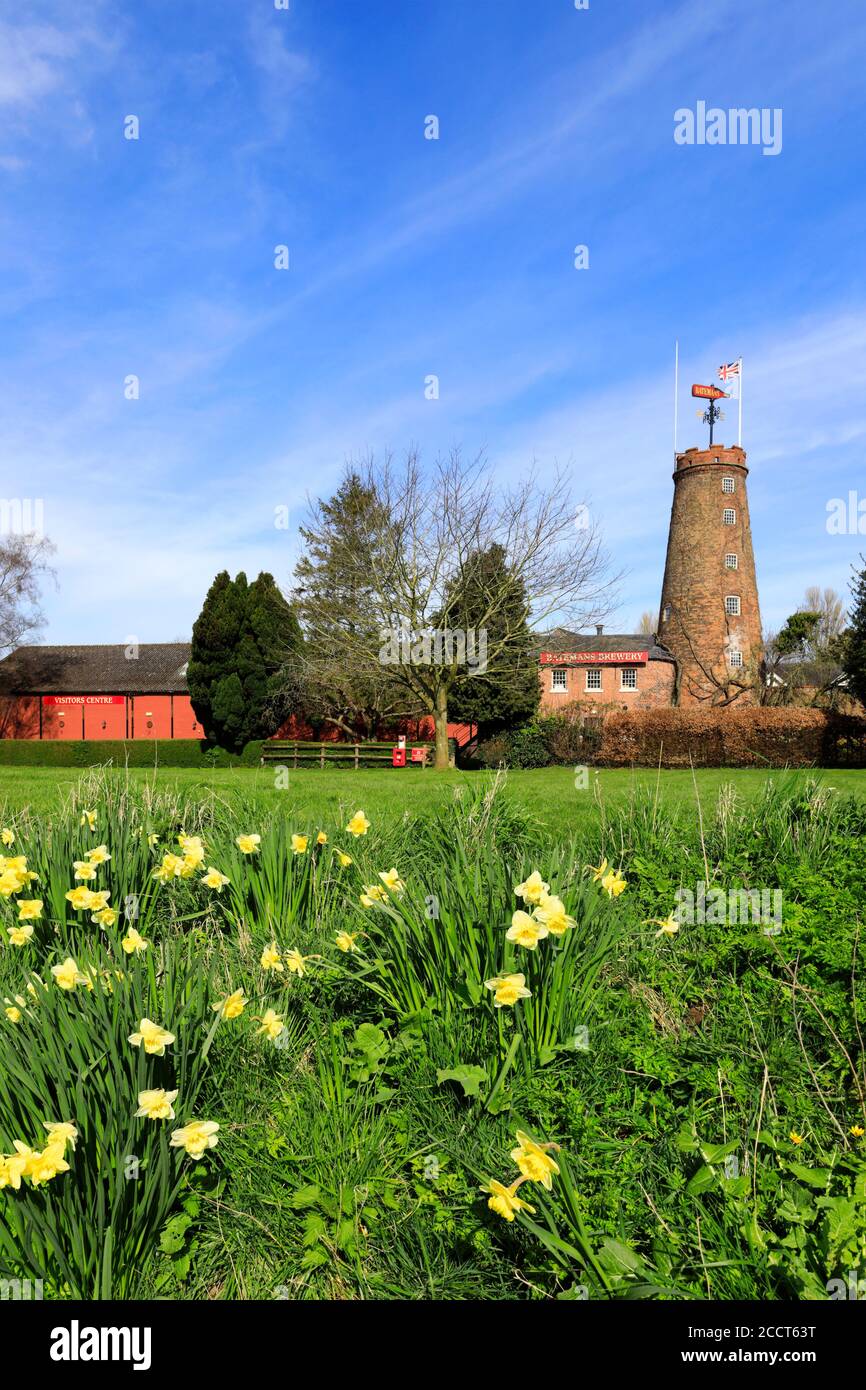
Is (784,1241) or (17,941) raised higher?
(17,941)

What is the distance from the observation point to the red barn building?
135 feet

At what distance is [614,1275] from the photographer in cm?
212

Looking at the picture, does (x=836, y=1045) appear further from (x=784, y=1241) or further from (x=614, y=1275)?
(x=614, y=1275)

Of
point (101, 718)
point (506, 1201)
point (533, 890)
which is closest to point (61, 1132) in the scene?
point (506, 1201)

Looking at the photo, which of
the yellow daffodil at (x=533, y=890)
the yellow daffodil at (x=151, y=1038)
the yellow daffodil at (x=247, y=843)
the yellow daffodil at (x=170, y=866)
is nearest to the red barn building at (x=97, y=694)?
the yellow daffodil at (x=247, y=843)

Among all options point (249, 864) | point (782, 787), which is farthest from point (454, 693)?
point (249, 864)

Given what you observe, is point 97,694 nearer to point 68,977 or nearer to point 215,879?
point 215,879

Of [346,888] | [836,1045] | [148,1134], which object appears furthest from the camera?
[346,888]

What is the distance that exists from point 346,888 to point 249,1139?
6.57ft

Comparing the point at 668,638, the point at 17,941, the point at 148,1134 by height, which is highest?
the point at 668,638

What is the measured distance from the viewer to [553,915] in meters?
2.83

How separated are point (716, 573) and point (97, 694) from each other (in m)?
31.4

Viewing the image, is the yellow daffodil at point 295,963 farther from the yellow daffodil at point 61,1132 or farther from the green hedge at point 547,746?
the green hedge at point 547,746

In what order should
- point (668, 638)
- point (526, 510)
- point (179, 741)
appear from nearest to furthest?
point (526, 510), point (179, 741), point (668, 638)
